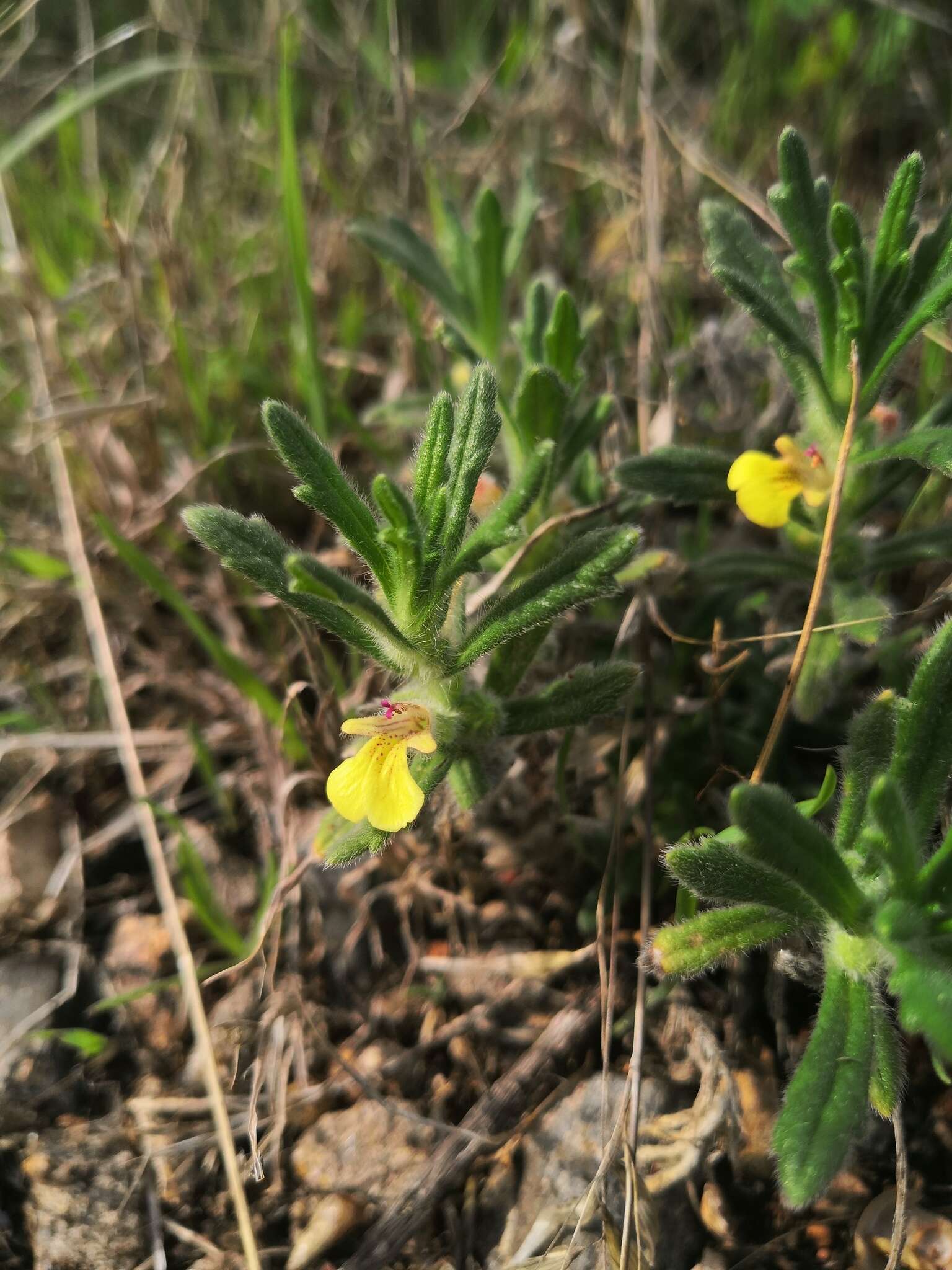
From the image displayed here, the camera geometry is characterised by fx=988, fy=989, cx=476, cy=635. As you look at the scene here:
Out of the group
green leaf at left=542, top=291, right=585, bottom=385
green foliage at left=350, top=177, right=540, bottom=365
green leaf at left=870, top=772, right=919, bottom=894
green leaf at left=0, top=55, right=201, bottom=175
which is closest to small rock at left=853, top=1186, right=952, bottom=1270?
green leaf at left=870, top=772, right=919, bottom=894

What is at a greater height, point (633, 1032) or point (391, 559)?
point (391, 559)

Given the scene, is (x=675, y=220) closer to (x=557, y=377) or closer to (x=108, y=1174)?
(x=557, y=377)

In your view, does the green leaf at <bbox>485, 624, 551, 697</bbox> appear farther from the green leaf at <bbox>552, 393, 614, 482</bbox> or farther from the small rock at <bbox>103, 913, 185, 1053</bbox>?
the small rock at <bbox>103, 913, 185, 1053</bbox>

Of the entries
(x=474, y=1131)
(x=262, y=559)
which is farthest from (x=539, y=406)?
(x=474, y=1131)

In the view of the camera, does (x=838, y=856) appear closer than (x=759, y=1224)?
Yes

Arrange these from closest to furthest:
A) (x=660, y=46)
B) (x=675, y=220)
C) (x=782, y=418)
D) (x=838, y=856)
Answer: (x=838, y=856)
(x=782, y=418)
(x=675, y=220)
(x=660, y=46)

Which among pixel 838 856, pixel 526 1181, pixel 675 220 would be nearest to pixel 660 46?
pixel 675 220

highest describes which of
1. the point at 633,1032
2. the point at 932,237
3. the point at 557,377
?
the point at 932,237

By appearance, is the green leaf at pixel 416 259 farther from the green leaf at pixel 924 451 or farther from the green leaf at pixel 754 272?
the green leaf at pixel 924 451
